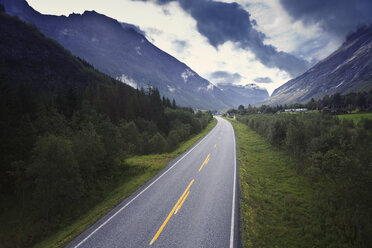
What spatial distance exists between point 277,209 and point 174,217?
7401mm

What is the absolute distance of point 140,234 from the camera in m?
8.64

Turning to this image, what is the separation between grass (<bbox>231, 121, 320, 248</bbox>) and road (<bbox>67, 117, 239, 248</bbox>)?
868 millimetres

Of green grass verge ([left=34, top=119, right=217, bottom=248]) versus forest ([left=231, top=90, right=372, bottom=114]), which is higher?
forest ([left=231, top=90, right=372, bottom=114])

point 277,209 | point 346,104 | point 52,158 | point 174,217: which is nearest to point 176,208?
point 174,217

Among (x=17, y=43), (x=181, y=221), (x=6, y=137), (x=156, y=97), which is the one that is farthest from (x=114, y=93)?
(x=17, y=43)

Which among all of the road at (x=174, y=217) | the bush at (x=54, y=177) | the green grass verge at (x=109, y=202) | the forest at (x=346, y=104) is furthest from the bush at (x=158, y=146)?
the forest at (x=346, y=104)

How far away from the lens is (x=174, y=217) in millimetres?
9984

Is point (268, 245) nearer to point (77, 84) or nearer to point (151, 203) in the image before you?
point (151, 203)

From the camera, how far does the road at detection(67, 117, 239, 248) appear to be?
8.26 m

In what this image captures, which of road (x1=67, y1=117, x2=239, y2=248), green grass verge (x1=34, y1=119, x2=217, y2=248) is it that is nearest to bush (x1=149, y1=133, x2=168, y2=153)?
green grass verge (x1=34, y1=119, x2=217, y2=248)

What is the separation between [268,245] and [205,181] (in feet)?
25.2

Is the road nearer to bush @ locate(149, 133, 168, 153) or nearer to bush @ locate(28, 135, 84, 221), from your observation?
bush @ locate(28, 135, 84, 221)

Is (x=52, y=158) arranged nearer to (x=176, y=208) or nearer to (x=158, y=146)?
(x=176, y=208)

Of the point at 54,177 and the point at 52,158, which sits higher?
the point at 52,158
